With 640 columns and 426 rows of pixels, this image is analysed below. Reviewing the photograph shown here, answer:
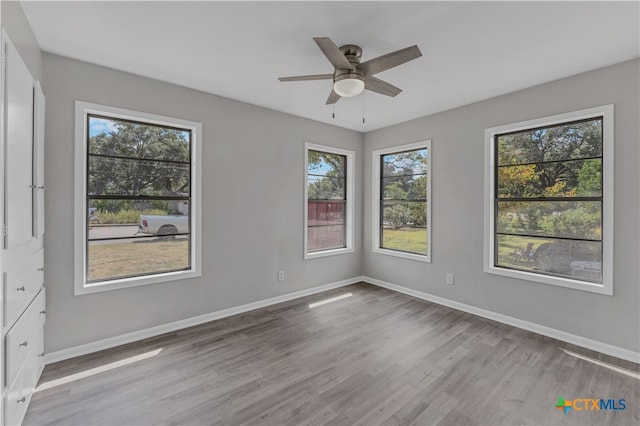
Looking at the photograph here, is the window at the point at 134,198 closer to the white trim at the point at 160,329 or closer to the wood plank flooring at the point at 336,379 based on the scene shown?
the white trim at the point at 160,329

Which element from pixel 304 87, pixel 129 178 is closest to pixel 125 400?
pixel 129 178

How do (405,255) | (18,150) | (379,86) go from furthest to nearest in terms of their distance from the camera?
(405,255)
(379,86)
(18,150)

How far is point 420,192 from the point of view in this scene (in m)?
4.46

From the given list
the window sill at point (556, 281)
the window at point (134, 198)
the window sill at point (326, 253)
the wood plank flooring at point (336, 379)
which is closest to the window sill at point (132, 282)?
the window at point (134, 198)

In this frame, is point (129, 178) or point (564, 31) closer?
point (564, 31)

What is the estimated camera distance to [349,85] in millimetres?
2289

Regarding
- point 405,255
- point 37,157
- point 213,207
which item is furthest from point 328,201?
point 37,157

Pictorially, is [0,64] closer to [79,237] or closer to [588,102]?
[79,237]

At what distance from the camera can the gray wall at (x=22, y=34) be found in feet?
5.58

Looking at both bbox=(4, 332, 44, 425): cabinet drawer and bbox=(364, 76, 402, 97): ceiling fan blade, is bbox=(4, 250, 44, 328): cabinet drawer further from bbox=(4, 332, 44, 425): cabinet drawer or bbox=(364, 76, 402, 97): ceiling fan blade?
bbox=(364, 76, 402, 97): ceiling fan blade

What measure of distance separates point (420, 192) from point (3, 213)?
172 inches

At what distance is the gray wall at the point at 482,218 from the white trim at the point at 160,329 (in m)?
1.78

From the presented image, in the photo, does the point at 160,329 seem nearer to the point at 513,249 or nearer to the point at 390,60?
the point at 390,60

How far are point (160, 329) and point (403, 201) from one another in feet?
12.3
